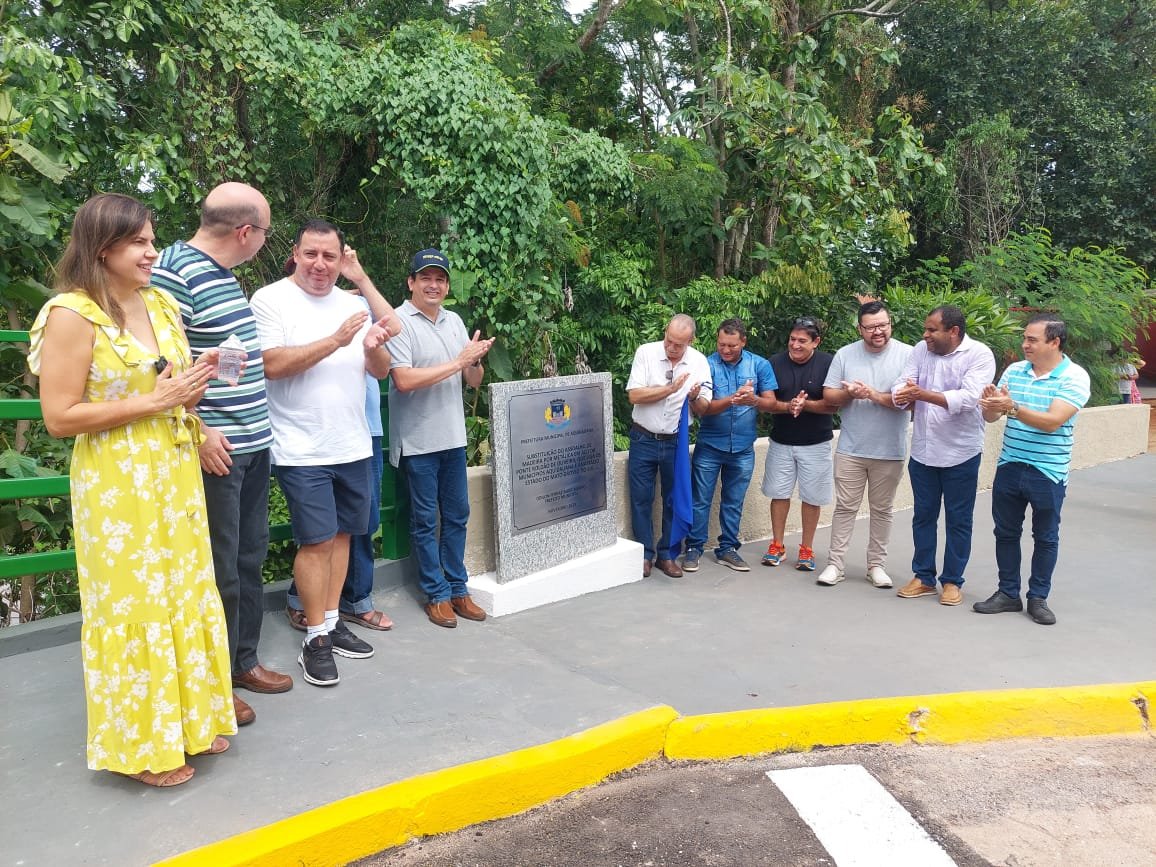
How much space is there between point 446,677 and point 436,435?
4.23ft

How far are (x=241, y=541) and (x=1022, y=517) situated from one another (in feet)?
14.3

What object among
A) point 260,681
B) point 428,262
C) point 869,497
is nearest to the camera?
point 260,681

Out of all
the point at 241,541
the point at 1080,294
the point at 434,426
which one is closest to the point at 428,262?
the point at 434,426

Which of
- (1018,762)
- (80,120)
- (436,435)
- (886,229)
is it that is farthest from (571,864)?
(886,229)

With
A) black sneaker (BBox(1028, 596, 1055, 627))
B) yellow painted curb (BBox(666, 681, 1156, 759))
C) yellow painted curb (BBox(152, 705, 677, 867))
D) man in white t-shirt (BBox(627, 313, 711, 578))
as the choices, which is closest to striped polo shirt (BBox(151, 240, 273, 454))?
yellow painted curb (BBox(152, 705, 677, 867))

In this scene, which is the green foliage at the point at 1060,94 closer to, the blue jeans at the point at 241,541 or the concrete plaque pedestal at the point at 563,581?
the concrete plaque pedestal at the point at 563,581

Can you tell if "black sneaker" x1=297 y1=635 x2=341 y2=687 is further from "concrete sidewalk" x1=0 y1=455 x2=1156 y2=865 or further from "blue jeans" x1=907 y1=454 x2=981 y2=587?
"blue jeans" x1=907 y1=454 x2=981 y2=587

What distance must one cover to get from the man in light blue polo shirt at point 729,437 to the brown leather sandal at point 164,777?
3805 millimetres

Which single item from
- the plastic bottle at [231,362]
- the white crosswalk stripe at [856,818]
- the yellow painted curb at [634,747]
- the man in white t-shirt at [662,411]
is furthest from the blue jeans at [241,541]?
the man in white t-shirt at [662,411]

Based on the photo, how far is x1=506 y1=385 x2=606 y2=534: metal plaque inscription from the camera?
17.7 ft

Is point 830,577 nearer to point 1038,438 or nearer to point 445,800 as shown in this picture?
point 1038,438

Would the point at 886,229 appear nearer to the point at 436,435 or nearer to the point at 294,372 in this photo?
the point at 436,435

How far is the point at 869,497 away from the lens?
5984mm

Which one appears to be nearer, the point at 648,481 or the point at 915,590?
the point at 915,590
